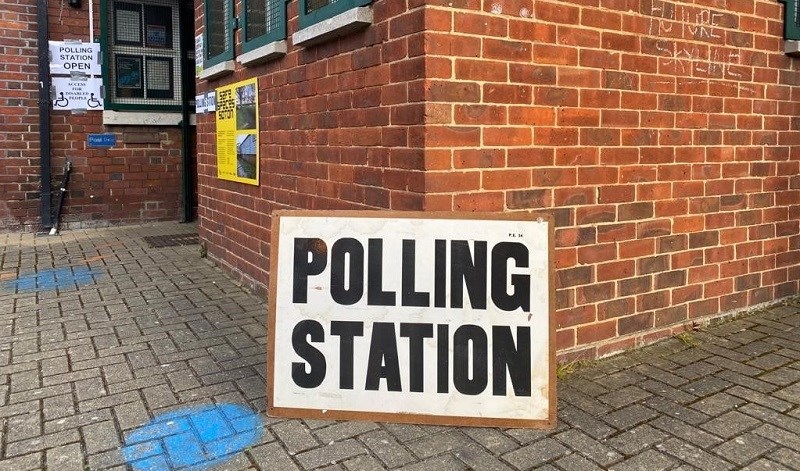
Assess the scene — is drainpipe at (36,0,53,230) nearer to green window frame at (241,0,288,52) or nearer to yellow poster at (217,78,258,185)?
yellow poster at (217,78,258,185)

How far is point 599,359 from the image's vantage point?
387cm

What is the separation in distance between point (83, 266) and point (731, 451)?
244 inches

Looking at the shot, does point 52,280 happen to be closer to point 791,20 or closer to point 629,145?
point 629,145

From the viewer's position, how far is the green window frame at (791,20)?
4.66 metres

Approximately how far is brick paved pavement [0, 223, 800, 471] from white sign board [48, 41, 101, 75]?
4650mm

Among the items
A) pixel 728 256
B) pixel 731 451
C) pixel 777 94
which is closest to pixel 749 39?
pixel 777 94

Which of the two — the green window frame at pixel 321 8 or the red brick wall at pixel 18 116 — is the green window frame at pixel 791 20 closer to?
the green window frame at pixel 321 8

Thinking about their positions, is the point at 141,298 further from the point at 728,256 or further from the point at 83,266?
the point at 728,256

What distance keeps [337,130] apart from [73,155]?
21.4 ft

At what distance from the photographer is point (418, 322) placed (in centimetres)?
302

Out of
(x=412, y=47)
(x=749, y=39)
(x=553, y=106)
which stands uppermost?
(x=749, y=39)

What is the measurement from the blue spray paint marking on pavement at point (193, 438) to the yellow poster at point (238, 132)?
273 centimetres

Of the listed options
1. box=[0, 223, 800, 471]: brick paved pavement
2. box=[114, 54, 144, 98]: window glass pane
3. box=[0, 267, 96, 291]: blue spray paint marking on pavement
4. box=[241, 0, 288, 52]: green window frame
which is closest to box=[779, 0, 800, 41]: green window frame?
box=[0, 223, 800, 471]: brick paved pavement

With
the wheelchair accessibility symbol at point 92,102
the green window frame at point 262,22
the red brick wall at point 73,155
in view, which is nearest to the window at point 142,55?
the wheelchair accessibility symbol at point 92,102
